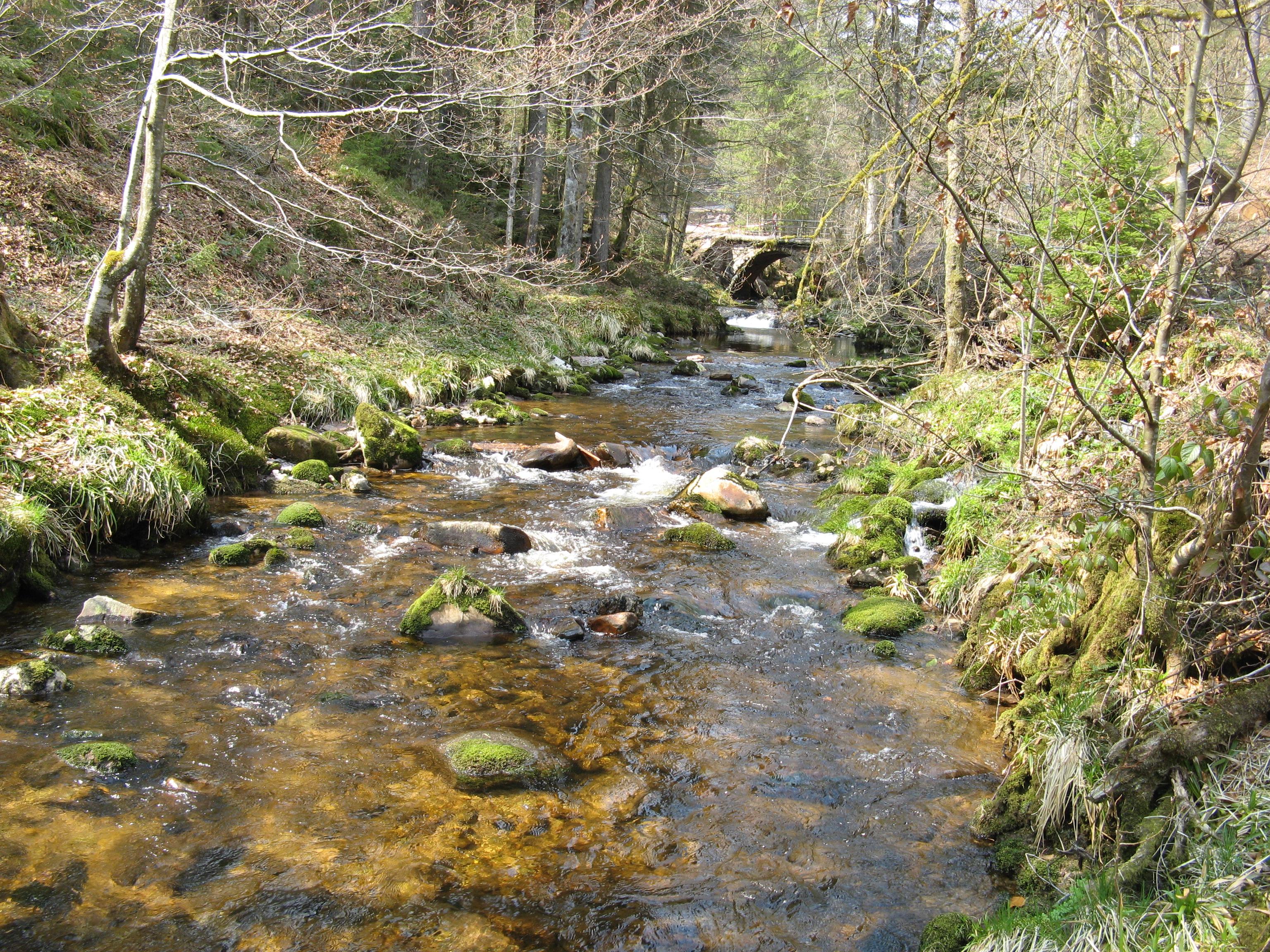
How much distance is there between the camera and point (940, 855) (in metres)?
4.08

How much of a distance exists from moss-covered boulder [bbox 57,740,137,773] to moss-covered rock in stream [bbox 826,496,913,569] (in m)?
5.99

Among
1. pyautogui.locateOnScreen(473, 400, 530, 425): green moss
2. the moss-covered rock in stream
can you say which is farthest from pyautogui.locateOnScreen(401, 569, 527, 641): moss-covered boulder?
pyautogui.locateOnScreen(473, 400, 530, 425): green moss

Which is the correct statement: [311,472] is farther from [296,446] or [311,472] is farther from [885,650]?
[885,650]

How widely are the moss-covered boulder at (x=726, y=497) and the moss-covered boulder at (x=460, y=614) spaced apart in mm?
3692

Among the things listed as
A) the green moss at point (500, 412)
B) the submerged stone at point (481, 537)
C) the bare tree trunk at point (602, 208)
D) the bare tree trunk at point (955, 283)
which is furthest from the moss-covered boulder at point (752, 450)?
the bare tree trunk at point (602, 208)

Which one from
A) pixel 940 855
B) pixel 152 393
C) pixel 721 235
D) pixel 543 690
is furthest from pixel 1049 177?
pixel 721 235

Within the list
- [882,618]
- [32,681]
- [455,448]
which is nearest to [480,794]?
[32,681]

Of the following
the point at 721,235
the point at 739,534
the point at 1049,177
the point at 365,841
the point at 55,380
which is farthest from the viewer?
the point at 721,235

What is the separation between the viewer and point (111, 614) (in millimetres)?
5707

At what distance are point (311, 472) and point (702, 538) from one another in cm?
466

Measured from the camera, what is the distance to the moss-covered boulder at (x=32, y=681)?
466 cm

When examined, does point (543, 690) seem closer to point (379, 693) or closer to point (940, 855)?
point (379, 693)

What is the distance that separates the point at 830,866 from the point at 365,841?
2.28m

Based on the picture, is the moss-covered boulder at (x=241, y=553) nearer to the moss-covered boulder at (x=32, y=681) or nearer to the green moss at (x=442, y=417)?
the moss-covered boulder at (x=32, y=681)
